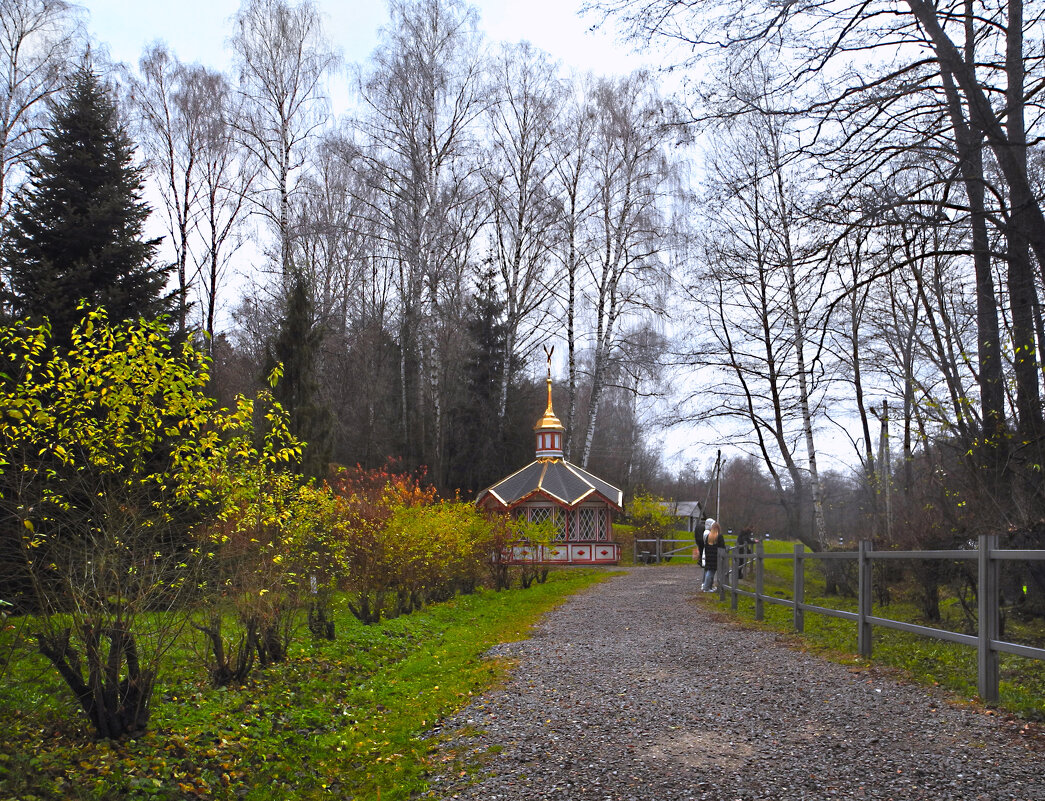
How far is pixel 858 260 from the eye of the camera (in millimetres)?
7684

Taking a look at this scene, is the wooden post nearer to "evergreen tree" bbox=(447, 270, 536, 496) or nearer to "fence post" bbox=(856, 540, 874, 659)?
"fence post" bbox=(856, 540, 874, 659)

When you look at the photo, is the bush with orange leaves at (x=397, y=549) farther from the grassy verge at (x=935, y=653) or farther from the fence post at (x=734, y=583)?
the grassy verge at (x=935, y=653)

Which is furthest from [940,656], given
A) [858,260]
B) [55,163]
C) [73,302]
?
[55,163]

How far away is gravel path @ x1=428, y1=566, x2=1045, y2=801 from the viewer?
4.24 m

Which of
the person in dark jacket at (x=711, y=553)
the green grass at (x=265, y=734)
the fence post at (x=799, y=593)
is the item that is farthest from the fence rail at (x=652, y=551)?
the green grass at (x=265, y=734)

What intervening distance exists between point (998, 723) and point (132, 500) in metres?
5.92

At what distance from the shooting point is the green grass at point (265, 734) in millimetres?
4617

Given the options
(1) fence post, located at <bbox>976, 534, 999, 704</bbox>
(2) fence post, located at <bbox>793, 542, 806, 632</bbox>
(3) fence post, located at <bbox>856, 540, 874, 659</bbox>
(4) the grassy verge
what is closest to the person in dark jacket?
(4) the grassy verge

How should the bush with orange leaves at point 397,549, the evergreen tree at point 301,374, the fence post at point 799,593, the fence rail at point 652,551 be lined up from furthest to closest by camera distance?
the fence rail at point 652,551 → the evergreen tree at point 301,374 → the bush with orange leaves at point 397,549 → the fence post at point 799,593

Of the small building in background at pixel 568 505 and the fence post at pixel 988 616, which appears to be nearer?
the fence post at pixel 988 616

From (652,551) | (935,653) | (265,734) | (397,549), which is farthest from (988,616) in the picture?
(652,551)

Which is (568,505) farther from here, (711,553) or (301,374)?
(711,553)

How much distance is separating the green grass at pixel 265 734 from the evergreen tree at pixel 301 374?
32.7ft

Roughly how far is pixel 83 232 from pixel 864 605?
43.5ft
